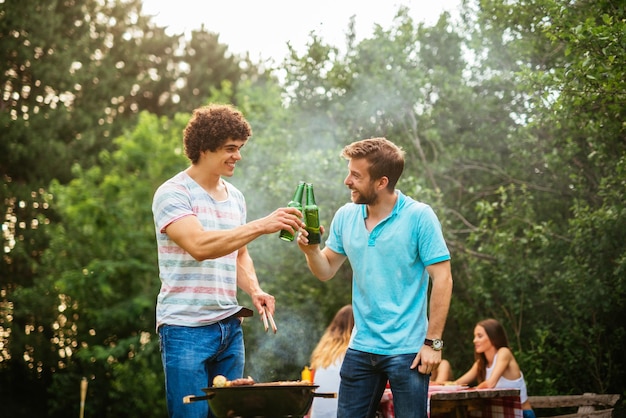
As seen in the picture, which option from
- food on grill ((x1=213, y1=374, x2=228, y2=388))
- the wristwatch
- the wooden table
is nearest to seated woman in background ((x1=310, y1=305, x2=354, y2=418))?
the wooden table

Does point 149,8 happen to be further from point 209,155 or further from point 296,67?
point 209,155

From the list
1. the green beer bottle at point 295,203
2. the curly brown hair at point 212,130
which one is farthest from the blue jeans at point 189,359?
the curly brown hair at point 212,130

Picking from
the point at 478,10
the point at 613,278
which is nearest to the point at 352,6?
the point at 478,10

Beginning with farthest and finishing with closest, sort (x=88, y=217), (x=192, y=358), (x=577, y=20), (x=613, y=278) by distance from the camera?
1. (x=88, y=217)
2. (x=613, y=278)
3. (x=577, y=20)
4. (x=192, y=358)

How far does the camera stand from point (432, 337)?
3.13m

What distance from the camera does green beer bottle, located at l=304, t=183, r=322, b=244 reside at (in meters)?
3.48

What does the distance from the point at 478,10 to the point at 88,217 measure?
8.06m

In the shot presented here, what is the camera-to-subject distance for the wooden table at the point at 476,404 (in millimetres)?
4461

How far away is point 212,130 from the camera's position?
328 centimetres

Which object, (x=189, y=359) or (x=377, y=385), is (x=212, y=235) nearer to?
(x=189, y=359)

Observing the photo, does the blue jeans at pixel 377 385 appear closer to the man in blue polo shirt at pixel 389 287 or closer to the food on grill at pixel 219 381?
the man in blue polo shirt at pixel 389 287

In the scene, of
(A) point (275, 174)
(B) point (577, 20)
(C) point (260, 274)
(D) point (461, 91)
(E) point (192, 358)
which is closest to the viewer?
(E) point (192, 358)

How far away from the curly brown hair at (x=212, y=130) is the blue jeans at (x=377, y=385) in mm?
1073

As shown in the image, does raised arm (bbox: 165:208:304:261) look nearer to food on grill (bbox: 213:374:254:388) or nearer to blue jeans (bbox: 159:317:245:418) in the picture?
blue jeans (bbox: 159:317:245:418)
